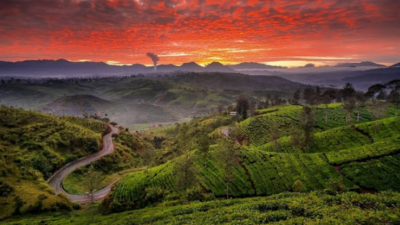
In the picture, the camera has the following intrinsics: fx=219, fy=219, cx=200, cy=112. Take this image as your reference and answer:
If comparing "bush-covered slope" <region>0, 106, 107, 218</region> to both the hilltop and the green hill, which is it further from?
the green hill

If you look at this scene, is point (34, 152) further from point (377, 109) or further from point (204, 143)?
point (377, 109)

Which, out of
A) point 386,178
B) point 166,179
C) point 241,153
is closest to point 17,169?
point 166,179

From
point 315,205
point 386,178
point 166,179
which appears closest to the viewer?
point 315,205

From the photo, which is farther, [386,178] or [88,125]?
[88,125]

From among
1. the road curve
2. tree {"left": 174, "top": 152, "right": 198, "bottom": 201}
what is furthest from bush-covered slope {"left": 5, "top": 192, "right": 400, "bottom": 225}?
the road curve

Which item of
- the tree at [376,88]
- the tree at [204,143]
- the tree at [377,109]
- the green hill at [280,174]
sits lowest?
the green hill at [280,174]

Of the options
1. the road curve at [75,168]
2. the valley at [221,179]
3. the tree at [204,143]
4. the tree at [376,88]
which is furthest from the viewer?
the tree at [376,88]

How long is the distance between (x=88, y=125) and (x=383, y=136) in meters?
176

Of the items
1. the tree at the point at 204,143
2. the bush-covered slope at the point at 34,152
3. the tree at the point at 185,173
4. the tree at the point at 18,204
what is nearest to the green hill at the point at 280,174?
the tree at the point at 204,143

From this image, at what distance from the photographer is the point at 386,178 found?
5738cm

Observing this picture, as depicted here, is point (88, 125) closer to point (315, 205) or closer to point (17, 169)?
point (17, 169)

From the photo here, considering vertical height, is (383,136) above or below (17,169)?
above

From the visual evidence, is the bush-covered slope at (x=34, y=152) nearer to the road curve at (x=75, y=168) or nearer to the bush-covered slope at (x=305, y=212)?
the road curve at (x=75, y=168)

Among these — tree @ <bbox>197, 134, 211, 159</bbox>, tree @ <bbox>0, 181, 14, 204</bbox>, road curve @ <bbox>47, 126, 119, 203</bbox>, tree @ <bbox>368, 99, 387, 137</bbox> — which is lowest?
road curve @ <bbox>47, 126, 119, 203</bbox>
